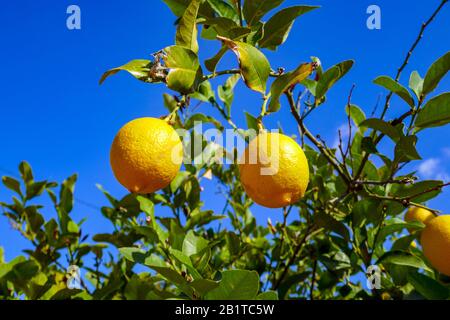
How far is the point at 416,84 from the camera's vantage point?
132cm

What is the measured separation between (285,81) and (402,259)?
2.56 ft

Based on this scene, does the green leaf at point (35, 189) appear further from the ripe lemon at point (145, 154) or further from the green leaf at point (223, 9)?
the green leaf at point (223, 9)

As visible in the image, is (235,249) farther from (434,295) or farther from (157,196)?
(434,295)

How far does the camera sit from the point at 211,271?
141cm

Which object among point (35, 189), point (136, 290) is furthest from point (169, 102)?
point (136, 290)

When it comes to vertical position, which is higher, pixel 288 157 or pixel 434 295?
pixel 288 157

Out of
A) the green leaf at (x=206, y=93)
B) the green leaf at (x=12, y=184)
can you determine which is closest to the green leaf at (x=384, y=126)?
the green leaf at (x=206, y=93)

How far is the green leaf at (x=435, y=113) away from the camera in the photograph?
1.15 m

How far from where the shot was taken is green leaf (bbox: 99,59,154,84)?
3.19 ft

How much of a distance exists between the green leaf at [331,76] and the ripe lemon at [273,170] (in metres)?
0.30

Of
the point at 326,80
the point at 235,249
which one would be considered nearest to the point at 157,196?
the point at 235,249

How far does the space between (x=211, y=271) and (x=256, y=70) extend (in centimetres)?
71

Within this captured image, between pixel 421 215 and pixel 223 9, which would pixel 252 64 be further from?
pixel 421 215

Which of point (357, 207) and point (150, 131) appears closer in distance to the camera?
point (150, 131)
